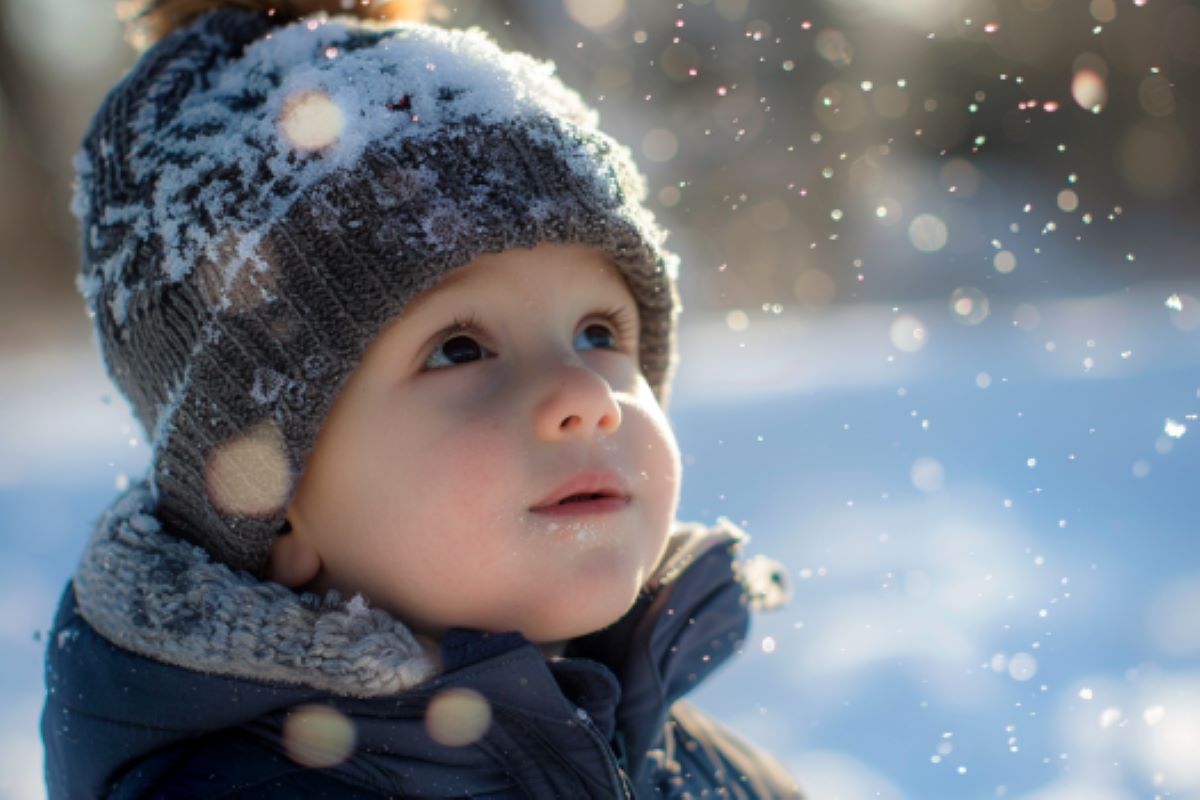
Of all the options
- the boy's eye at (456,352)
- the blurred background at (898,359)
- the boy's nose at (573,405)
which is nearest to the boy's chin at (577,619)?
the boy's nose at (573,405)

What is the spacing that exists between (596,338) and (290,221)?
0.41m

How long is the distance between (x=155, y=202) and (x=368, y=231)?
0.27 m

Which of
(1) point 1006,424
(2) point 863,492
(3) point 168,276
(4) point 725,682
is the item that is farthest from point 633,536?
(1) point 1006,424

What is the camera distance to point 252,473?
1082 millimetres

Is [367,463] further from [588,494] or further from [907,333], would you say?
[907,333]

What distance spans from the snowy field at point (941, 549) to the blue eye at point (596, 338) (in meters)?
0.91

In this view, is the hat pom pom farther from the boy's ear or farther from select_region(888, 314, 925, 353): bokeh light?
select_region(888, 314, 925, 353): bokeh light

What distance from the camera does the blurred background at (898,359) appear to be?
1983 millimetres

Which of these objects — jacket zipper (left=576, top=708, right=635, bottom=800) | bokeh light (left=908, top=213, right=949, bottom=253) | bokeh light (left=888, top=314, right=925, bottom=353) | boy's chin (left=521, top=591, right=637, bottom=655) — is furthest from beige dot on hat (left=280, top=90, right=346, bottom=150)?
bokeh light (left=908, top=213, right=949, bottom=253)

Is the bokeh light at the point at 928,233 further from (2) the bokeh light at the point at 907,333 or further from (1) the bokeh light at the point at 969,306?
(2) the bokeh light at the point at 907,333

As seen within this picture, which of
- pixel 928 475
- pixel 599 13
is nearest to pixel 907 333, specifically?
pixel 928 475

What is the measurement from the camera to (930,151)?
29.2 ft

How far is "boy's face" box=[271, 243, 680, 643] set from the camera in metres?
1.03

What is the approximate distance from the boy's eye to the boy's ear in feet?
0.86
